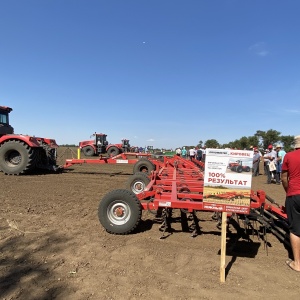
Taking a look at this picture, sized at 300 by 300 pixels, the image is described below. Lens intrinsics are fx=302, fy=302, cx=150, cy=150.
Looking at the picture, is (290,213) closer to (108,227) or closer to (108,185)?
(108,227)

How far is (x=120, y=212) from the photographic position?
15.6ft

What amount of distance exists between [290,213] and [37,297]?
3.04 metres

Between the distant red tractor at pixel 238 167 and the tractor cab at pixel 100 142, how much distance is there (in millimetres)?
25445

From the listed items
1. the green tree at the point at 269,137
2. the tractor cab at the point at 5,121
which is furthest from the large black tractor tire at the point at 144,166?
the green tree at the point at 269,137

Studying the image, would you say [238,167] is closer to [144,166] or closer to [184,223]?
[184,223]

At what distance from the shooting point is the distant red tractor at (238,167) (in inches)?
137

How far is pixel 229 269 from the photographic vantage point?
3.62 metres

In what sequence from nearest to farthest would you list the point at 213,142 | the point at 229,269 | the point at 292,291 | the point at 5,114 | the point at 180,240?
the point at 292,291
the point at 229,269
the point at 180,240
the point at 5,114
the point at 213,142

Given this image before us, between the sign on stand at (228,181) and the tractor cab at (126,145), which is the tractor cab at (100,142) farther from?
the sign on stand at (228,181)

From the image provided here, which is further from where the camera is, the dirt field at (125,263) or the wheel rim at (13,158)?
the wheel rim at (13,158)

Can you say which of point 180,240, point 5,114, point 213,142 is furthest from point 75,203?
point 213,142

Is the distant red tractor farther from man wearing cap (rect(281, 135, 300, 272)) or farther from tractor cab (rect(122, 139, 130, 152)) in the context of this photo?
tractor cab (rect(122, 139, 130, 152))

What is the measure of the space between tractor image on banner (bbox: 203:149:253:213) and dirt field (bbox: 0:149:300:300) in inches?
31.7

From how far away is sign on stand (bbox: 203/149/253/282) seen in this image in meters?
3.47
